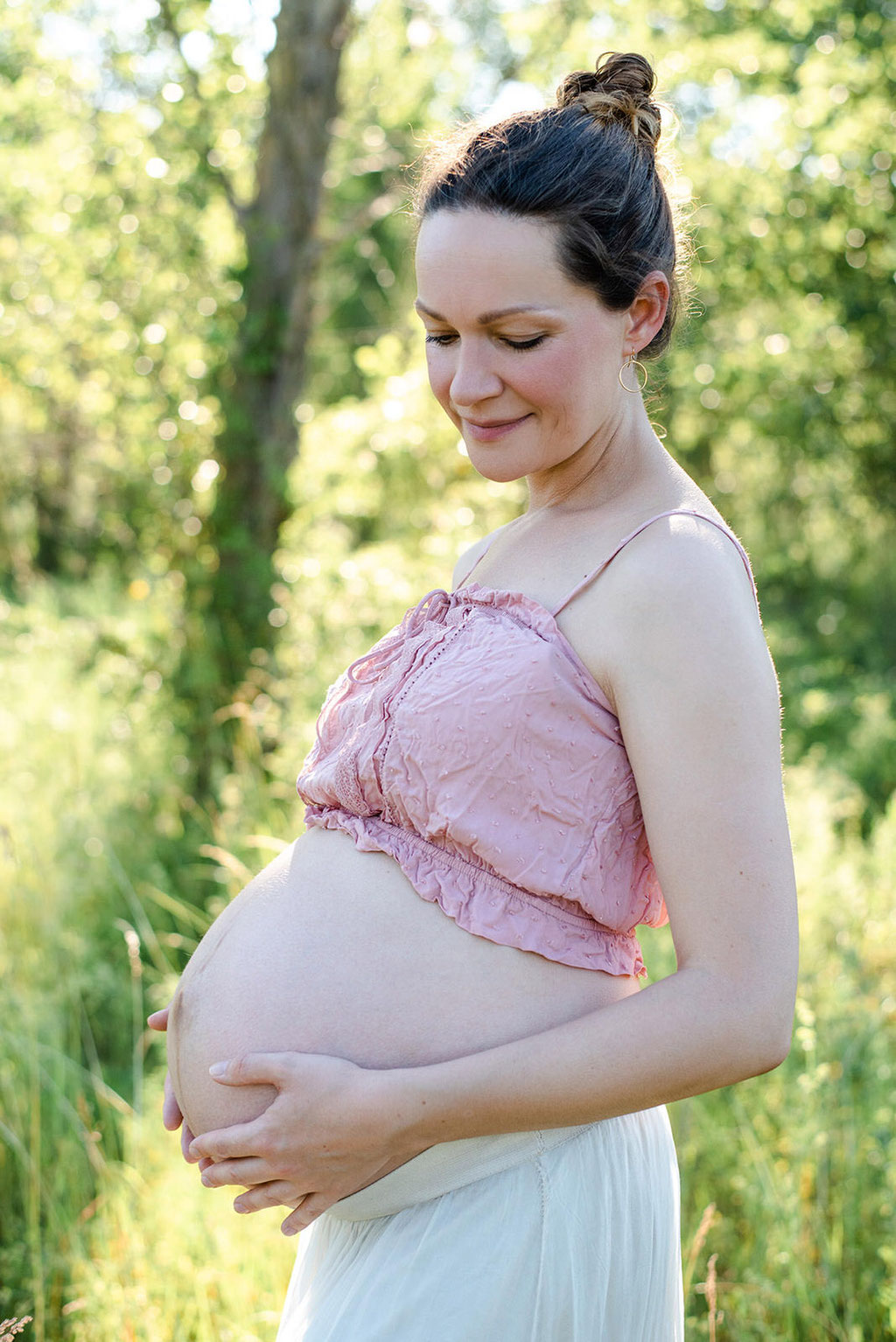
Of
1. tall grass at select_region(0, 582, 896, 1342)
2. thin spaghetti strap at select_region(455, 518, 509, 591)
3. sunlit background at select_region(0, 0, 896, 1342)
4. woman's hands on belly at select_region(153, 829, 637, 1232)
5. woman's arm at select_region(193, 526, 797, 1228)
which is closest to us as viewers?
woman's arm at select_region(193, 526, 797, 1228)

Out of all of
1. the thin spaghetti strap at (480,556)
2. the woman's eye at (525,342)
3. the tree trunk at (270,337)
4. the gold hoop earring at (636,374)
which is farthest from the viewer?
the tree trunk at (270,337)

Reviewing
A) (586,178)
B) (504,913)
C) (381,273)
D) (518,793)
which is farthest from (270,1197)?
(381,273)

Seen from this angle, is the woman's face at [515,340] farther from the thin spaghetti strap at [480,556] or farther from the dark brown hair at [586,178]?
the thin spaghetti strap at [480,556]

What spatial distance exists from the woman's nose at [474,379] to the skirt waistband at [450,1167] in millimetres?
873

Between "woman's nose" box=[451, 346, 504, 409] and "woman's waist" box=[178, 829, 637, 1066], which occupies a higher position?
"woman's nose" box=[451, 346, 504, 409]

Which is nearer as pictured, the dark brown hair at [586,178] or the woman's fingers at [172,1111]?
the dark brown hair at [586,178]

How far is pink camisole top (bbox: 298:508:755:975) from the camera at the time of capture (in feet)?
4.19

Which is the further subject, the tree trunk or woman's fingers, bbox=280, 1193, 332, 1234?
the tree trunk

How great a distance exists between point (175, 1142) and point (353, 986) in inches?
69.0

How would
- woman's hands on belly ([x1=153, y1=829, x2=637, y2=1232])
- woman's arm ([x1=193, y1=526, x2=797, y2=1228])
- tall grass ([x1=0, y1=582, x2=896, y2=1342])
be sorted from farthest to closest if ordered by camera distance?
tall grass ([x1=0, y1=582, x2=896, y2=1342]) < woman's hands on belly ([x1=153, y1=829, x2=637, y2=1232]) < woman's arm ([x1=193, y1=526, x2=797, y2=1228])

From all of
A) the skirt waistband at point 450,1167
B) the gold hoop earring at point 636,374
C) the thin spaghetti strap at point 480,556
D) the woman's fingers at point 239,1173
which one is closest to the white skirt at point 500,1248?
the skirt waistband at point 450,1167

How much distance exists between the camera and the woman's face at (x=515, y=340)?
1.35m

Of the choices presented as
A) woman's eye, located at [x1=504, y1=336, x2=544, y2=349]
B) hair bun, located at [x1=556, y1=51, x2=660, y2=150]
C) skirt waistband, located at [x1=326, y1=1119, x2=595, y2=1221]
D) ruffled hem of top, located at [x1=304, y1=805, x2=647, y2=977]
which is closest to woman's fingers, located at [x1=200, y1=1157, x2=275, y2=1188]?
skirt waistband, located at [x1=326, y1=1119, x2=595, y2=1221]

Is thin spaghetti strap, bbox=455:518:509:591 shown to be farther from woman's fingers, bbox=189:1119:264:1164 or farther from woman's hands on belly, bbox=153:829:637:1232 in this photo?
woman's fingers, bbox=189:1119:264:1164
